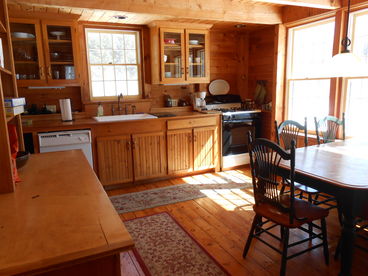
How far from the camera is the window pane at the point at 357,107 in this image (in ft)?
10.7

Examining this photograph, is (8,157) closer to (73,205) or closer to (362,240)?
(73,205)

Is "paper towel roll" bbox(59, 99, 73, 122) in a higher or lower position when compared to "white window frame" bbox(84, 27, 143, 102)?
lower

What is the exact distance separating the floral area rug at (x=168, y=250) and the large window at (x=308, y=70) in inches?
96.8

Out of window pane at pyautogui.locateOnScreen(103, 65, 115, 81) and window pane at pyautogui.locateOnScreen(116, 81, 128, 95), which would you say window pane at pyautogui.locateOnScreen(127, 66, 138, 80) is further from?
window pane at pyautogui.locateOnScreen(103, 65, 115, 81)

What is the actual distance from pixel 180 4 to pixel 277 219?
2.71 m

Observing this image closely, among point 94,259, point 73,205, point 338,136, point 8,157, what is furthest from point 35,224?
point 338,136

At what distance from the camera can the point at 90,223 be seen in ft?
3.70

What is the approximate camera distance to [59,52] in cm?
362

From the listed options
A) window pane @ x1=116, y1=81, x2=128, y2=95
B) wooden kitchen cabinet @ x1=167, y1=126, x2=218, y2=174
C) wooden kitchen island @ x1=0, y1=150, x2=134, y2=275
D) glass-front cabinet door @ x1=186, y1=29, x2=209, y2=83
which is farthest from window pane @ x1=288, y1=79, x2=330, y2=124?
wooden kitchen island @ x1=0, y1=150, x2=134, y2=275

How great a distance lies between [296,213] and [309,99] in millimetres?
2455

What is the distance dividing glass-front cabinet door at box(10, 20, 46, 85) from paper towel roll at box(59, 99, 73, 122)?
0.36 metres

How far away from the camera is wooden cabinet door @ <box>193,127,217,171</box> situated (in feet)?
13.7

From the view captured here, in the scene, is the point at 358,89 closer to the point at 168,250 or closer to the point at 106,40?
the point at 168,250

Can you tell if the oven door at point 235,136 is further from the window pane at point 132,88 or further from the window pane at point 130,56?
the window pane at point 130,56
